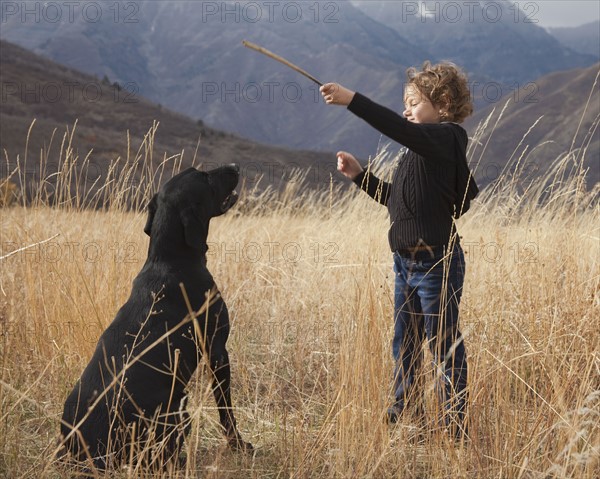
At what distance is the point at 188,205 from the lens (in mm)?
2865

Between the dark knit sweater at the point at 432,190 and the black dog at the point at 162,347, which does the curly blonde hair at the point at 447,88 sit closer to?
the dark knit sweater at the point at 432,190

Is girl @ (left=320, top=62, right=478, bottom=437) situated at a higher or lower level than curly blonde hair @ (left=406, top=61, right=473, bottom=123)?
lower

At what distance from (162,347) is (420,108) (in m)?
1.66

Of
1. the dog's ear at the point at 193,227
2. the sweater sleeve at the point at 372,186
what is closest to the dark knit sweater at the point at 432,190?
the sweater sleeve at the point at 372,186

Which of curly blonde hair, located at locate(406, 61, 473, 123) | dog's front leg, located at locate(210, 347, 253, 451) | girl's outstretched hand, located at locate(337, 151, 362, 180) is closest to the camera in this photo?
dog's front leg, located at locate(210, 347, 253, 451)

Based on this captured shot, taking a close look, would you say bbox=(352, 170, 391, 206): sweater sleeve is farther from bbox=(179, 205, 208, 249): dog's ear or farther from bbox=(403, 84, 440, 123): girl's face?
bbox=(179, 205, 208, 249): dog's ear

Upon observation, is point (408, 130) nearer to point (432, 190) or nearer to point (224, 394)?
point (432, 190)

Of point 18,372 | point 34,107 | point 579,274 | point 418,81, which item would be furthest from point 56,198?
point 34,107

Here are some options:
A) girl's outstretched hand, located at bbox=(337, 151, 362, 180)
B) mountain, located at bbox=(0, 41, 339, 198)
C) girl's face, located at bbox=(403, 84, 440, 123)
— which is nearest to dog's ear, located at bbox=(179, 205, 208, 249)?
girl's outstretched hand, located at bbox=(337, 151, 362, 180)

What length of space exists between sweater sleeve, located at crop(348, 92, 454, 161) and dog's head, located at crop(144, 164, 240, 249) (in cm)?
83

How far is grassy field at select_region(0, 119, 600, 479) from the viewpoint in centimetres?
256

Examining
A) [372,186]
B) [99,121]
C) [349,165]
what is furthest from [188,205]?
[99,121]

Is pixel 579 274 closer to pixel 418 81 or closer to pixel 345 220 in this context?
pixel 418 81

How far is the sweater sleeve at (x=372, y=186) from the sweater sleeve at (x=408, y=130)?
A: 1.97 ft
